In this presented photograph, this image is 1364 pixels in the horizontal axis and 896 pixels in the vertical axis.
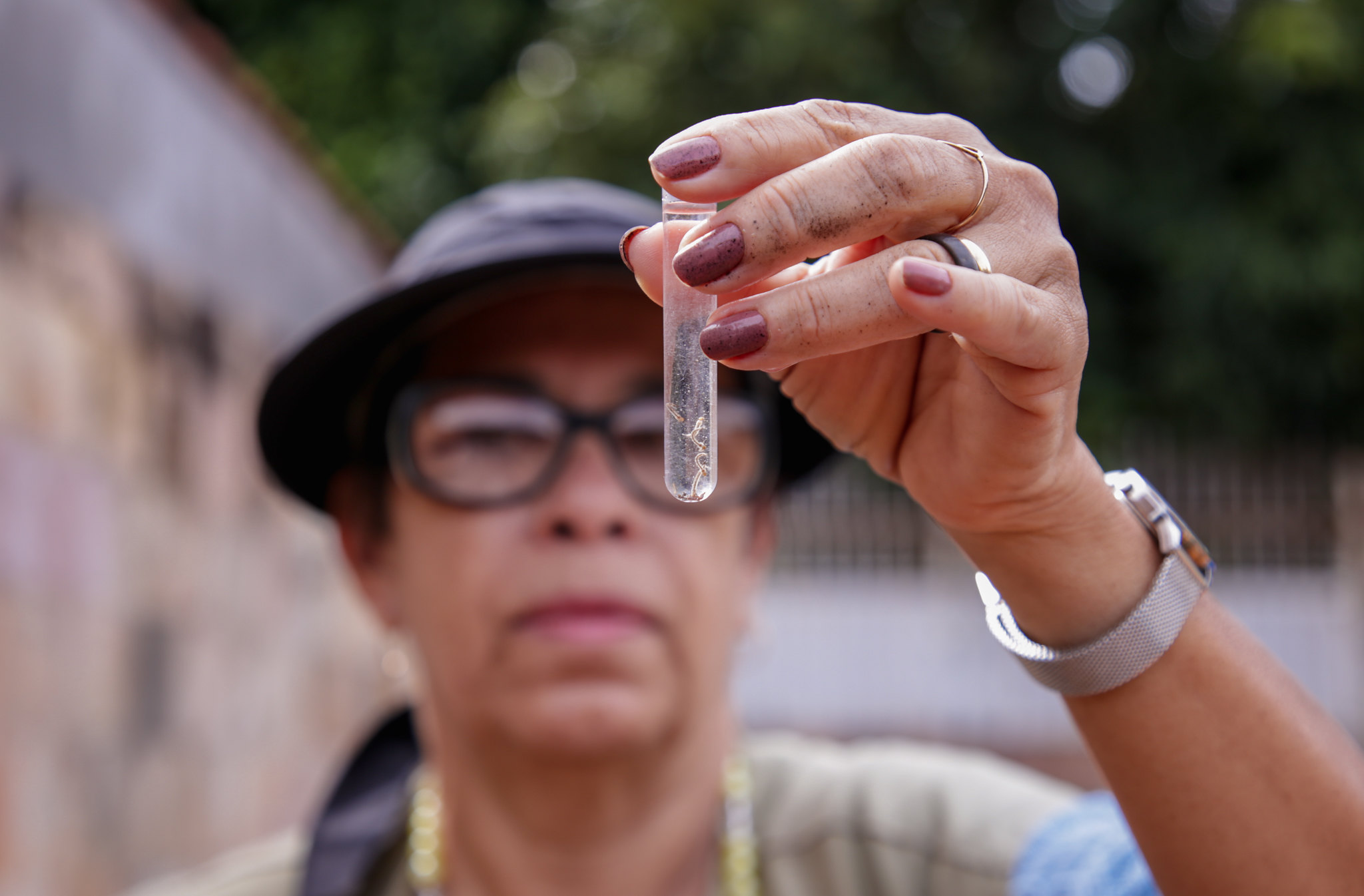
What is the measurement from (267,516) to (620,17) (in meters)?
5.65

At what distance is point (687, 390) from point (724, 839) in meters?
1.16

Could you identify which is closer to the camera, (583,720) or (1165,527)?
(1165,527)

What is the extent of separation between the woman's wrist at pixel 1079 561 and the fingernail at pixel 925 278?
281 millimetres

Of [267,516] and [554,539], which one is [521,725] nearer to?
[554,539]

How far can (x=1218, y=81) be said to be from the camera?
872cm

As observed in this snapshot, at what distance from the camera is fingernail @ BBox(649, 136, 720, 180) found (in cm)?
83

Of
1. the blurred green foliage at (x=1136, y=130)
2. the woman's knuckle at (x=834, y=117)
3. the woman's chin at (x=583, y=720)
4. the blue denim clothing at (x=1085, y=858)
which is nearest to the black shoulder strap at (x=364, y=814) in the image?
the woman's chin at (x=583, y=720)

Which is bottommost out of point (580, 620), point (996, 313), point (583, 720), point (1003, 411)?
point (583, 720)

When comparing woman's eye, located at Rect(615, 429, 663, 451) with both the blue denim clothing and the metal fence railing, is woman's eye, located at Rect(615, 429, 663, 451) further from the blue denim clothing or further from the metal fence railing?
the metal fence railing

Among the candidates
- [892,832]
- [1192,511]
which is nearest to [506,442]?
[892,832]

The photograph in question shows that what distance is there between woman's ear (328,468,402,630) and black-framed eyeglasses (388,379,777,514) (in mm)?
166

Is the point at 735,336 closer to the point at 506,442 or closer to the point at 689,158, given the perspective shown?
the point at 689,158

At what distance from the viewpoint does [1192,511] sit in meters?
8.65

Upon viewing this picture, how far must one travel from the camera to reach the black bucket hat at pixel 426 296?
1687mm
